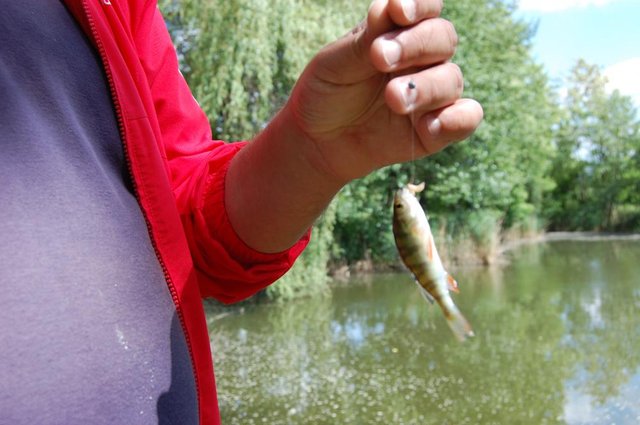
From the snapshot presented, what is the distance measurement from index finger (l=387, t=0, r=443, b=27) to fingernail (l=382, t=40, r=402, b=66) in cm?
4

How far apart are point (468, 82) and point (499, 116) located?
5.23 ft

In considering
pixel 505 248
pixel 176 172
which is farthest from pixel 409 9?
pixel 505 248

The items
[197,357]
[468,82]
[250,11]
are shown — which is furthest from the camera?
[468,82]

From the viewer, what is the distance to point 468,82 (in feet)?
57.1

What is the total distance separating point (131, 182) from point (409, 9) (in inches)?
24.7

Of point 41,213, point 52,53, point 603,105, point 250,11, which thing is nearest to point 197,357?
point 41,213

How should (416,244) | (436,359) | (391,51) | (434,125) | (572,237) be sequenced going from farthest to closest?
(572,237) < (436,359) < (416,244) < (434,125) < (391,51)

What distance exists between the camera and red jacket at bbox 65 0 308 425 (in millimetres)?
1247

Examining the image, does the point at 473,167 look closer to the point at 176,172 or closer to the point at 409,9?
the point at 176,172

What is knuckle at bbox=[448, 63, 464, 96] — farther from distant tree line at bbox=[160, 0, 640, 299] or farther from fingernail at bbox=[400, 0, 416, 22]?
distant tree line at bbox=[160, 0, 640, 299]

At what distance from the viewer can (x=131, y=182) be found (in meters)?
1.24

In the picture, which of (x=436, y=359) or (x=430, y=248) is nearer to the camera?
(x=430, y=248)

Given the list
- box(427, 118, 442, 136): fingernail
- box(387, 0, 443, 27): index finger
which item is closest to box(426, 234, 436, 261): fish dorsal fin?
box(427, 118, 442, 136): fingernail

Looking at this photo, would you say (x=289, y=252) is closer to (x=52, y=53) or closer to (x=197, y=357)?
(x=197, y=357)
